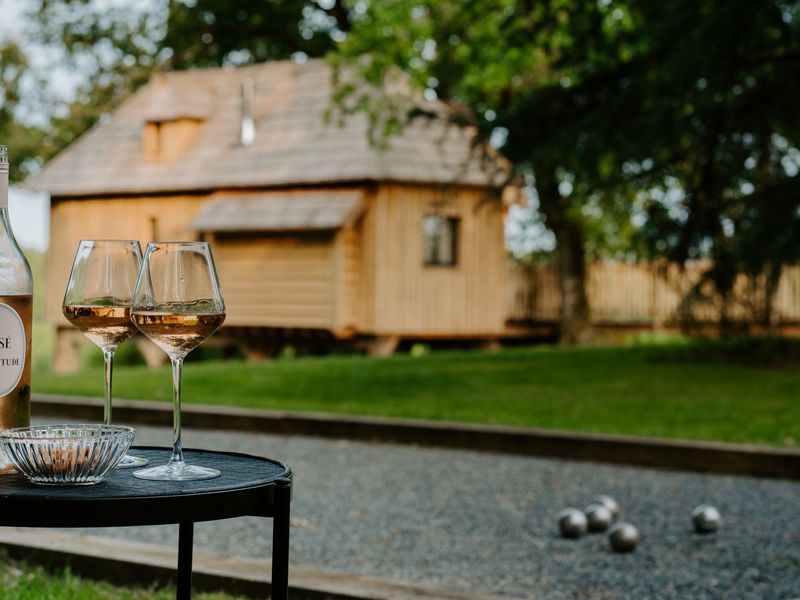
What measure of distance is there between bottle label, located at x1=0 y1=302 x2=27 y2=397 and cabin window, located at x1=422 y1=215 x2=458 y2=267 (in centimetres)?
2145

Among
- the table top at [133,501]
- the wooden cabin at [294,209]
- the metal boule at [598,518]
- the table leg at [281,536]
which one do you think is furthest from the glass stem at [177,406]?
the wooden cabin at [294,209]

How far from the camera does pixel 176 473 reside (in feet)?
7.12

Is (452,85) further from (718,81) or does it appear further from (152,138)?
(718,81)

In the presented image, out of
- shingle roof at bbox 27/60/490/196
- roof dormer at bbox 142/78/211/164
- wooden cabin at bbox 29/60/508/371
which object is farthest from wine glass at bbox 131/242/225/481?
roof dormer at bbox 142/78/211/164

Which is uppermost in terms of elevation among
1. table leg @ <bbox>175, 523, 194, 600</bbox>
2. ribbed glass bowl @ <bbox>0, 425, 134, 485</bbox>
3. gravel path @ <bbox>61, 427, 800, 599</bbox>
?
ribbed glass bowl @ <bbox>0, 425, 134, 485</bbox>

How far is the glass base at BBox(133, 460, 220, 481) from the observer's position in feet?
7.06

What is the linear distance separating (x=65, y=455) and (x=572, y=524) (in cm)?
393

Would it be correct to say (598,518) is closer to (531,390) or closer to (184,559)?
(184,559)

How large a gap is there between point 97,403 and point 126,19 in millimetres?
20616

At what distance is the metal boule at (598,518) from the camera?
5.65 meters

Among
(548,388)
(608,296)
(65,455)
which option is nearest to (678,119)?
(548,388)

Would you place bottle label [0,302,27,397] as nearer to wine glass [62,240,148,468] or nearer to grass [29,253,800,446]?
wine glass [62,240,148,468]

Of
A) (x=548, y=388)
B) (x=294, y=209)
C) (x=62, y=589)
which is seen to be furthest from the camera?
(x=294, y=209)

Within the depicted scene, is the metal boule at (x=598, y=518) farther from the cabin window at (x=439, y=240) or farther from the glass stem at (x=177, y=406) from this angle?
the cabin window at (x=439, y=240)
